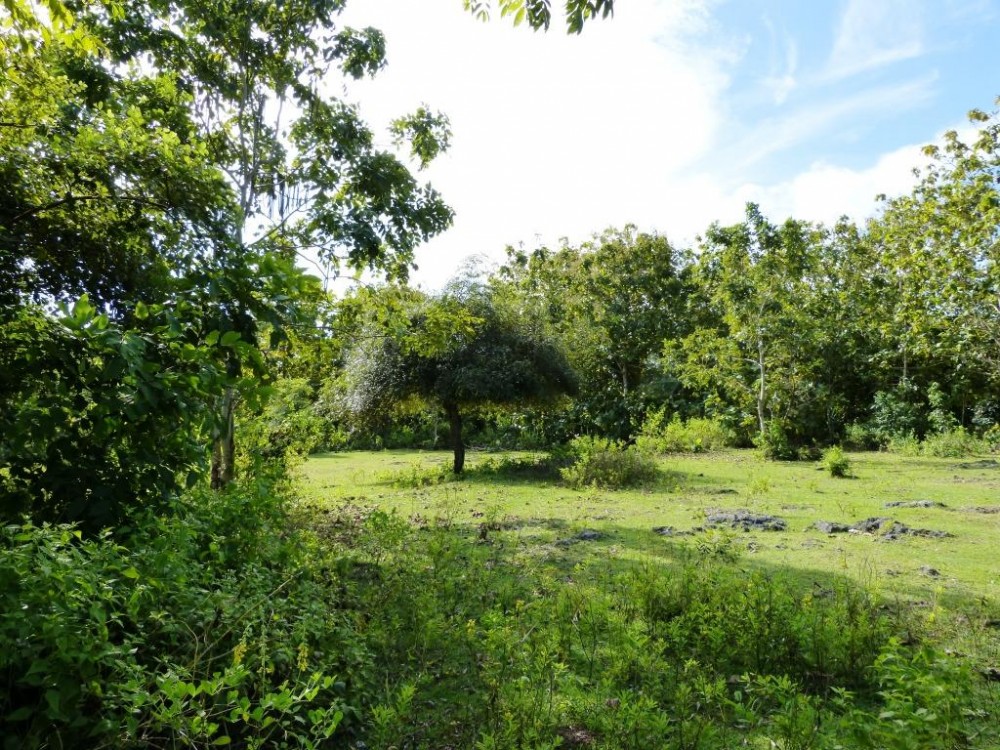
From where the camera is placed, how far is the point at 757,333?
19.2 meters

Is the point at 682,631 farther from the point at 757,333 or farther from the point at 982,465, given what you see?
the point at 757,333

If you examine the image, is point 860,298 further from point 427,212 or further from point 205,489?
point 205,489

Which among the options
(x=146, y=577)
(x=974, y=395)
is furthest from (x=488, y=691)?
(x=974, y=395)

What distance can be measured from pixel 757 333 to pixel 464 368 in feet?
33.3

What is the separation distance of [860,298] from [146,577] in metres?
23.4

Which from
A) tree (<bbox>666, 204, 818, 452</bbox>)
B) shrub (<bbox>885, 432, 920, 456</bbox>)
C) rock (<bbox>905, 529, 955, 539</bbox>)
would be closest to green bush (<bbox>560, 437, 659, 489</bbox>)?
rock (<bbox>905, 529, 955, 539</bbox>)

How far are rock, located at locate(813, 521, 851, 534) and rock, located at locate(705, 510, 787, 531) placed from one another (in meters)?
0.39

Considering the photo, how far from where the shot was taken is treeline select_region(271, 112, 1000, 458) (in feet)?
46.8

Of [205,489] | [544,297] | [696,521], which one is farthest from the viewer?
[544,297]

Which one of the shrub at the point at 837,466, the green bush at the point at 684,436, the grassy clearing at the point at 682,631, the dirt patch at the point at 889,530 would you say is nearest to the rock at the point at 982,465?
the shrub at the point at 837,466

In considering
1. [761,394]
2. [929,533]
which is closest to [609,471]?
[929,533]

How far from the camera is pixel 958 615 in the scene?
193 inches

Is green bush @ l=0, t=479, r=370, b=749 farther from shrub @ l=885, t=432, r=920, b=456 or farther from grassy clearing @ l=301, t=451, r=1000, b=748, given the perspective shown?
shrub @ l=885, t=432, r=920, b=456

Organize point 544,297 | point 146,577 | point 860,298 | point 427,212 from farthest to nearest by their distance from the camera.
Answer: point 544,297 < point 860,298 < point 427,212 < point 146,577
